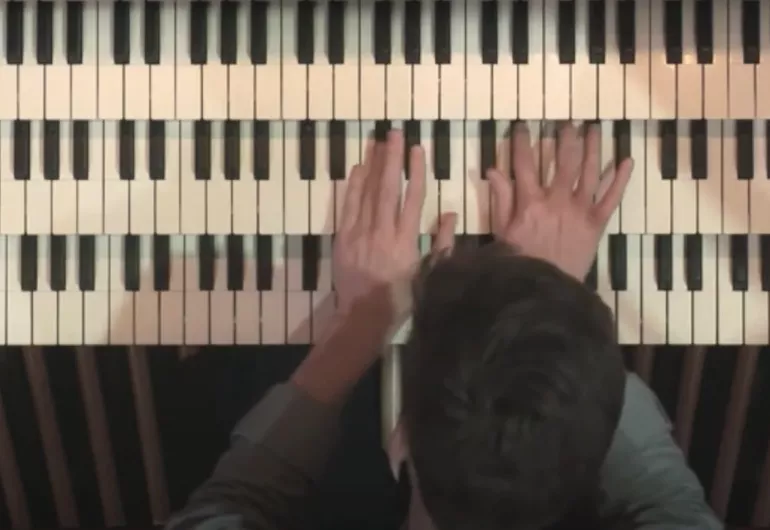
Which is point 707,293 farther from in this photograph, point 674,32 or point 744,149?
point 674,32

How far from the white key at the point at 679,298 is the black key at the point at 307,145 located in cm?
52

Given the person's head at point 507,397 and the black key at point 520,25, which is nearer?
the person's head at point 507,397

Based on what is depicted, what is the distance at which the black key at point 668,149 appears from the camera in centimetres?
136

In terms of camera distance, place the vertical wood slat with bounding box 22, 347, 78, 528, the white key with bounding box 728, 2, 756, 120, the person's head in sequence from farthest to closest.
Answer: the vertical wood slat with bounding box 22, 347, 78, 528 → the white key with bounding box 728, 2, 756, 120 → the person's head

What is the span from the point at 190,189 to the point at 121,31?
9.1 inches

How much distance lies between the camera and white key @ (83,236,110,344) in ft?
4.56

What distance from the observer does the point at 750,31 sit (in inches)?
52.4

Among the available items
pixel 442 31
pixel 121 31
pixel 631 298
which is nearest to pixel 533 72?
pixel 442 31

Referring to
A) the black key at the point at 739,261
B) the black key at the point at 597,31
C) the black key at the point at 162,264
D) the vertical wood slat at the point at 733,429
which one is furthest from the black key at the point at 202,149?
the vertical wood slat at the point at 733,429

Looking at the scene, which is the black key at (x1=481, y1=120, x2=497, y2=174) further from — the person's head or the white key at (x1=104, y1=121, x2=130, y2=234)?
the white key at (x1=104, y1=121, x2=130, y2=234)

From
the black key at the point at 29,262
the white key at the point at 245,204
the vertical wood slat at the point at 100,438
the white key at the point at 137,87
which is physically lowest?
the vertical wood slat at the point at 100,438

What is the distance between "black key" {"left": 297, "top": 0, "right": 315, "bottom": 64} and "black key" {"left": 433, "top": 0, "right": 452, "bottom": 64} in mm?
167

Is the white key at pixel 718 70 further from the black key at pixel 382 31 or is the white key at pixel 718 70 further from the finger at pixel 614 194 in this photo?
the black key at pixel 382 31

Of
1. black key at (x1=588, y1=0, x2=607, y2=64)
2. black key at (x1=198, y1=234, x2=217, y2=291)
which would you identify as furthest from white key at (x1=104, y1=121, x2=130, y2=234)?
black key at (x1=588, y1=0, x2=607, y2=64)
